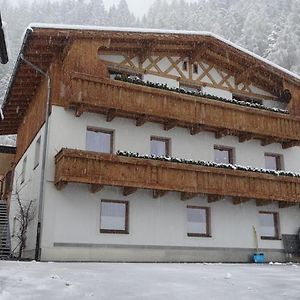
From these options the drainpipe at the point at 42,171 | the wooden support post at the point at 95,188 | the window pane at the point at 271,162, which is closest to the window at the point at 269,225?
the window pane at the point at 271,162

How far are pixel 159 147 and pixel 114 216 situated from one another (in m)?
4.18

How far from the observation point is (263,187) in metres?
21.7

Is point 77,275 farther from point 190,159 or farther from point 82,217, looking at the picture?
point 190,159

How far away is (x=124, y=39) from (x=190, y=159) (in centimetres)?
647

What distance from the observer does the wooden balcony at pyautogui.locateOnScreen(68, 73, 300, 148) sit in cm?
1970

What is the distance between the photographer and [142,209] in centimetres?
2053

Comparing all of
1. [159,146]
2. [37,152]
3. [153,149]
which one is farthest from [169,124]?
[37,152]

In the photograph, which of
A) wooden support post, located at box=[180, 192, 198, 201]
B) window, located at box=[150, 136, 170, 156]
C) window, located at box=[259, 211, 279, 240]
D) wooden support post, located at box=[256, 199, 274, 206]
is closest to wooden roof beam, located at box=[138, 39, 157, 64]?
window, located at box=[150, 136, 170, 156]

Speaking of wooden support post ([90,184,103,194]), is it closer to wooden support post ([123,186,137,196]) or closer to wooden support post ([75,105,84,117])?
wooden support post ([123,186,137,196])

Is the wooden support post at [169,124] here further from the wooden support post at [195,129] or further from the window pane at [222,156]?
the window pane at [222,156]

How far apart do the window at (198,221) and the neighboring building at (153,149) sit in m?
0.05

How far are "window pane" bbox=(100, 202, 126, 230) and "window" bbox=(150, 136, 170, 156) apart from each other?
323 cm

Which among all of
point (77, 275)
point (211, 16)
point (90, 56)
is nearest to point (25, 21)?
point (211, 16)

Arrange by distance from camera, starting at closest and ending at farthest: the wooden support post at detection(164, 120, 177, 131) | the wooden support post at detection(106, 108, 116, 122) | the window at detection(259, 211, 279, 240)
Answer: the wooden support post at detection(106, 108, 116, 122), the wooden support post at detection(164, 120, 177, 131), the window at detection(259, 211, 279, 240)
